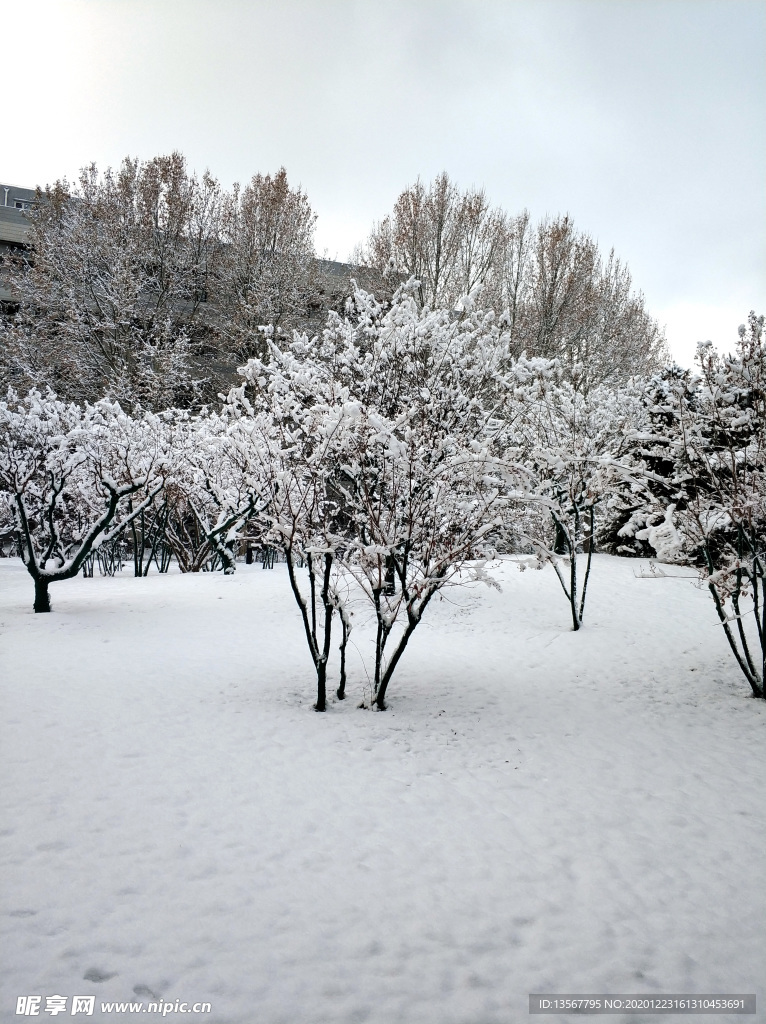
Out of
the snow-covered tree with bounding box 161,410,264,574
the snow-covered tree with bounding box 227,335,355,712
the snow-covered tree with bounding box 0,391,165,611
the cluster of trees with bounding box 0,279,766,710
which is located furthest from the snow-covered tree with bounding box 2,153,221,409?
the snow-covered tree with bounding box 227,335,355,712

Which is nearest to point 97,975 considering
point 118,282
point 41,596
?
point 41,596

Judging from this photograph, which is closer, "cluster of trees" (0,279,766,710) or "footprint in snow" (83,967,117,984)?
"footprint in snow" (83,967,117,984)

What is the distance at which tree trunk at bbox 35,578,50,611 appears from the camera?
949 cm

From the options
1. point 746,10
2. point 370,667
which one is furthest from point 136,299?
point 746,10

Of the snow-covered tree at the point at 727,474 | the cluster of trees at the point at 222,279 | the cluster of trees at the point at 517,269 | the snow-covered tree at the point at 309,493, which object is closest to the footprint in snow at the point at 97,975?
the snow-covered tree at the point at 309,493

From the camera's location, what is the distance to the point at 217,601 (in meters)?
11.2

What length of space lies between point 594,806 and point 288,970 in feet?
7.73

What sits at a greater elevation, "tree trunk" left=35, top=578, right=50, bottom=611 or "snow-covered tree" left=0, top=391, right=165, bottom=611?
"snow-covered tree" left=0, top=391, right=165, bottom=611

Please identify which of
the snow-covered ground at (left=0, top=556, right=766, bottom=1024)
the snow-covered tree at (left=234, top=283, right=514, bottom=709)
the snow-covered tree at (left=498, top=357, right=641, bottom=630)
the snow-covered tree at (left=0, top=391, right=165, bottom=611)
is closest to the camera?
the snow-covered ground at (left=0, top=556, right=766, bottom=1024)

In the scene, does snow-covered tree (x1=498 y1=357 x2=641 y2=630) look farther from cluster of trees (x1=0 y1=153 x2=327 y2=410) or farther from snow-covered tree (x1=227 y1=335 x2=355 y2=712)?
cluster of trees (x1=0 y1=153 x2=327 y2=410)

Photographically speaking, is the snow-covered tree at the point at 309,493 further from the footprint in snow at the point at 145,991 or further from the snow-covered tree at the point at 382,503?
the footprint in snow at the point at 145,991

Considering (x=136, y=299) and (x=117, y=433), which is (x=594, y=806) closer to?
(x=117, y=433)

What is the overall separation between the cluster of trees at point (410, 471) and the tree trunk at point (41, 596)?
33mm

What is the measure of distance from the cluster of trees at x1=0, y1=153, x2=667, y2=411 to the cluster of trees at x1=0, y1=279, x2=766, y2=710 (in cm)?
400
